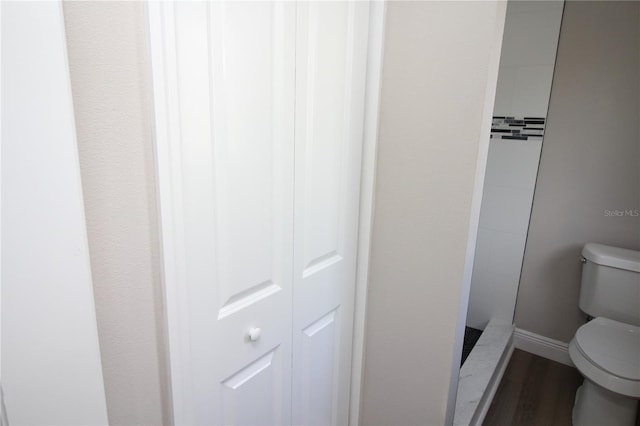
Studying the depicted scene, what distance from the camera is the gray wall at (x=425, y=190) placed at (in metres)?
0.97

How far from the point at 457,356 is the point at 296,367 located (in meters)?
0.53

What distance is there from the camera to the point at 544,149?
2.06m

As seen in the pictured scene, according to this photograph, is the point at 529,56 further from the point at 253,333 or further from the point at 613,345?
the point at 253,333

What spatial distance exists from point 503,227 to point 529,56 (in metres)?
1.02

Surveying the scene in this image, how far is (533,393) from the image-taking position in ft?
6.33

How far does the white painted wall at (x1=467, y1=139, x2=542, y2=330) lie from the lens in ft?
6.95

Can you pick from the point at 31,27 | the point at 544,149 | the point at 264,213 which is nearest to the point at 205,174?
the point at 264,213

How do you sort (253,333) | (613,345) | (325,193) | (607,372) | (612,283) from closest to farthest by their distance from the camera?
(253,333), (325,193), (607,372), (613,345), (612,283)

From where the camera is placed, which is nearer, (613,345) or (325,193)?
(325,193)

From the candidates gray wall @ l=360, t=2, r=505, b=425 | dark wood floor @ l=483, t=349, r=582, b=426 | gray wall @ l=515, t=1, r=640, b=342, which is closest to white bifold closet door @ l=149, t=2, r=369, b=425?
gray wall @ l=360, t=2, r=505, b=425

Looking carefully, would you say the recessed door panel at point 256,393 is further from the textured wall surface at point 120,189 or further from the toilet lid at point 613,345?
the toilet lid at point 613,345

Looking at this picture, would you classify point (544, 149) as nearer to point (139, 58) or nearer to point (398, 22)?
point (398, 22)

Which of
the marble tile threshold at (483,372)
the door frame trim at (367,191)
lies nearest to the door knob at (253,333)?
the door frame trim at (367,191)

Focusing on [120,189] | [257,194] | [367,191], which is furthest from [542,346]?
[120,189]
